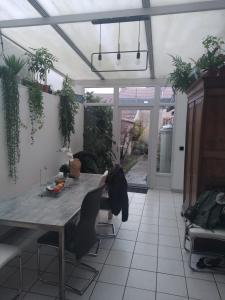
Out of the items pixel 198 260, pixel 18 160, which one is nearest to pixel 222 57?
pixel 198 260

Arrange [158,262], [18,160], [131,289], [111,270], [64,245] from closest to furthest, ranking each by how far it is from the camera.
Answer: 1. [64,245]
2. [131,289]
3. [111,270]
4. [158,262]
5. [18,160]

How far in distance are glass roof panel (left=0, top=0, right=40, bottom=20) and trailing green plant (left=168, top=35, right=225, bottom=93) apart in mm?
2082

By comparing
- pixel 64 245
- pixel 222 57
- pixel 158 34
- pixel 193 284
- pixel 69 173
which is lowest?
pixel 193 284

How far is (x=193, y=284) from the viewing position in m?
2.30

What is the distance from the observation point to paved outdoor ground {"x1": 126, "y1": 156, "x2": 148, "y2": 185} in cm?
588

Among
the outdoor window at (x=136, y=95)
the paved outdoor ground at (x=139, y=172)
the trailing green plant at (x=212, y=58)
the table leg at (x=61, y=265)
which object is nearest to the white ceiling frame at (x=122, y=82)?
the outdoor window at (x=136, y=95)

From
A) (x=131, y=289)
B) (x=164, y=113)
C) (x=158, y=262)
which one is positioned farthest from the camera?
(x=164, y=113)

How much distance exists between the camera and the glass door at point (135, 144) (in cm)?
572

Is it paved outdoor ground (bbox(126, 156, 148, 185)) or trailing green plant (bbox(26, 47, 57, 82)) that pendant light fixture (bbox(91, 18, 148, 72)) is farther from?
paved outdoor ground (bbox(126, 156, 148, 185))

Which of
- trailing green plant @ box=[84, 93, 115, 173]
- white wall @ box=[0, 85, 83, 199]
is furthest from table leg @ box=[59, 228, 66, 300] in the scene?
trailing green plant @ box=[84, 93, 115, 173]

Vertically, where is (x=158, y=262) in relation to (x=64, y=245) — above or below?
below

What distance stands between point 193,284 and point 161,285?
321 millimetres

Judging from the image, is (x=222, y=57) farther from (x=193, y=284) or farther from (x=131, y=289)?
(x=131, y=289)

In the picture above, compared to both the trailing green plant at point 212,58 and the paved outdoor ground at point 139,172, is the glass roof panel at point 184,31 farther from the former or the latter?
the paved outdoor ground at point 139,172
